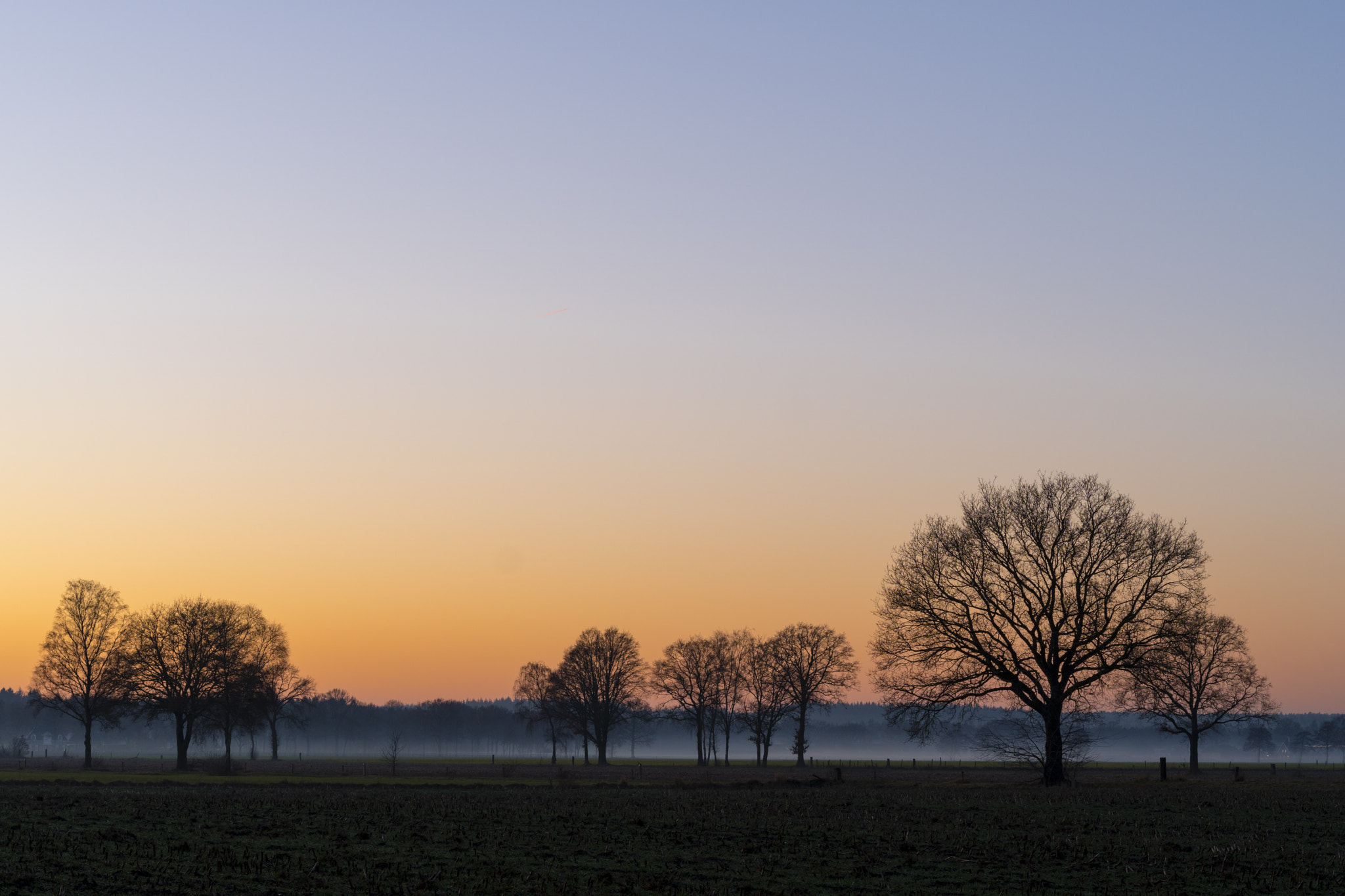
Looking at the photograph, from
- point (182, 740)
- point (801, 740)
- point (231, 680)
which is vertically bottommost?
point (801, 740)

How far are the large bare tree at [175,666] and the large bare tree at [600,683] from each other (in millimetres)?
42476

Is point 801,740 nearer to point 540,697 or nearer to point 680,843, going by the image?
point 540,697

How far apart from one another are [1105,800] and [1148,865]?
16543mm

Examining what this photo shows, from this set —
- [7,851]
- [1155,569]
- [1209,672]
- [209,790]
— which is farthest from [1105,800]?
[1209,672]

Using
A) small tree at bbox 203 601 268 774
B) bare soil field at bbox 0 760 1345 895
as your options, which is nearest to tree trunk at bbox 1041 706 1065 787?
bare soil field at bbox 0 760 1345 895

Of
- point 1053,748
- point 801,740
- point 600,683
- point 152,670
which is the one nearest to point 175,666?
point 152,670

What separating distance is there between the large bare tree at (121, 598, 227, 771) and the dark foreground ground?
51.4 metres

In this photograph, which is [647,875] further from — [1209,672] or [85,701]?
[85,701]

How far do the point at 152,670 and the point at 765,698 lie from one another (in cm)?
6482

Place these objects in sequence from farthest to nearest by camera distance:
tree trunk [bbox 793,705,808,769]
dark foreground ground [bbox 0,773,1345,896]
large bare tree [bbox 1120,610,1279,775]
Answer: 1. tree trunk [bbox 793,705,808,769]
2. large bare tree [bbox 1120,610,1279,775]
3. dark foreground ground [bbox 0,773,1345,896]

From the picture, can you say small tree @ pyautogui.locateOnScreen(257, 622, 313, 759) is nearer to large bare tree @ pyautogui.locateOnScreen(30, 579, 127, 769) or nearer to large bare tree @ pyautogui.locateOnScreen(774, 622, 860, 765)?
large bare tree @ pyautogui.locateOnScreen(30, 579, 127, 769)

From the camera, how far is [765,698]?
123 meters

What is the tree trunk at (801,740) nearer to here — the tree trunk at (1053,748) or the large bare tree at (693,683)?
the large bare tree at (693,683)

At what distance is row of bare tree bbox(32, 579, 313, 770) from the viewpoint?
9044 cm
